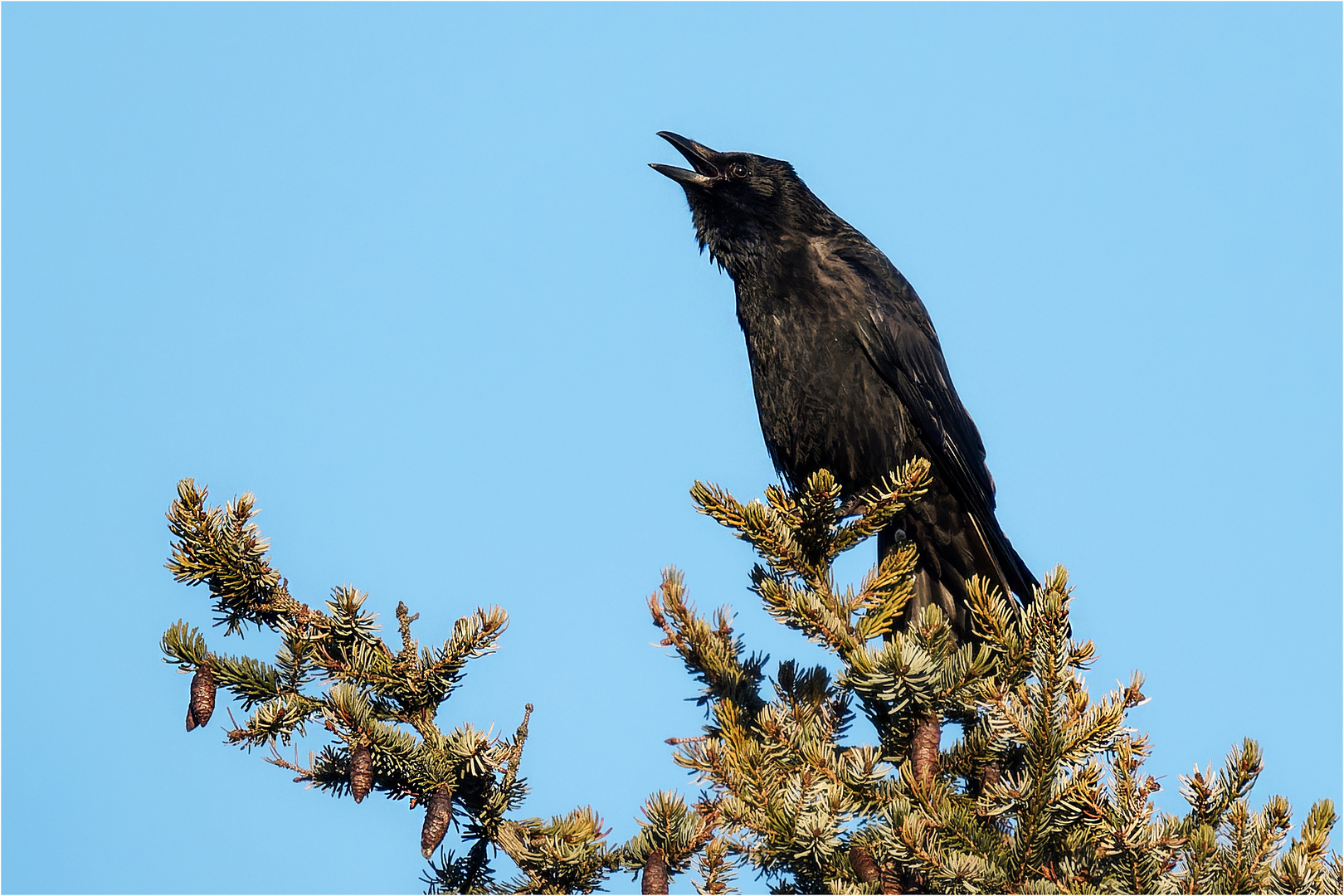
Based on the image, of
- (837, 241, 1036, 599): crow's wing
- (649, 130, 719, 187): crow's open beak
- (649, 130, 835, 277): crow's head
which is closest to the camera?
(837, 241, 1036, 599): crow's wing

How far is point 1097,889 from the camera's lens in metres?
3.07

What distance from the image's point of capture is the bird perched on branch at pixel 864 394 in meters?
5.77

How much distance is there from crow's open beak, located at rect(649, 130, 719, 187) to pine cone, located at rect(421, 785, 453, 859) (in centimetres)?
439

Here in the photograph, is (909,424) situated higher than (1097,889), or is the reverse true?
(909,424)

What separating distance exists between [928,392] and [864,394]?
0.41 m

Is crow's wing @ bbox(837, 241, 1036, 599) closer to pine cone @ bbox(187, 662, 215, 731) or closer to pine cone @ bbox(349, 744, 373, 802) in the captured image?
pine cone @ bbox(349, 744, 373, 802)

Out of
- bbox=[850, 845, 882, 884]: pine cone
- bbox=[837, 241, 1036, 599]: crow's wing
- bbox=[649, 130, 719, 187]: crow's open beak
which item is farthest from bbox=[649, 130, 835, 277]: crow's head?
bbox=[850, 845, 882, 884]: pine cone

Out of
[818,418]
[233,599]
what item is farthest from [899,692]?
[818,418]

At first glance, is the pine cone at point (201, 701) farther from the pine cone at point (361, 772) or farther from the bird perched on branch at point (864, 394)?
the bird perched on branch at point (864, 394)

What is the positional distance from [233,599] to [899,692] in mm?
1904

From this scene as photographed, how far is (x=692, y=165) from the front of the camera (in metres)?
6.92

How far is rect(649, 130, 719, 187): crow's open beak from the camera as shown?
6.73 m

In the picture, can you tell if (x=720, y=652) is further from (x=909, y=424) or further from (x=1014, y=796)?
(x=909, y=424)

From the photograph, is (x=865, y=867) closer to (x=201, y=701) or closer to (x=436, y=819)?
(x=436, y=819)
